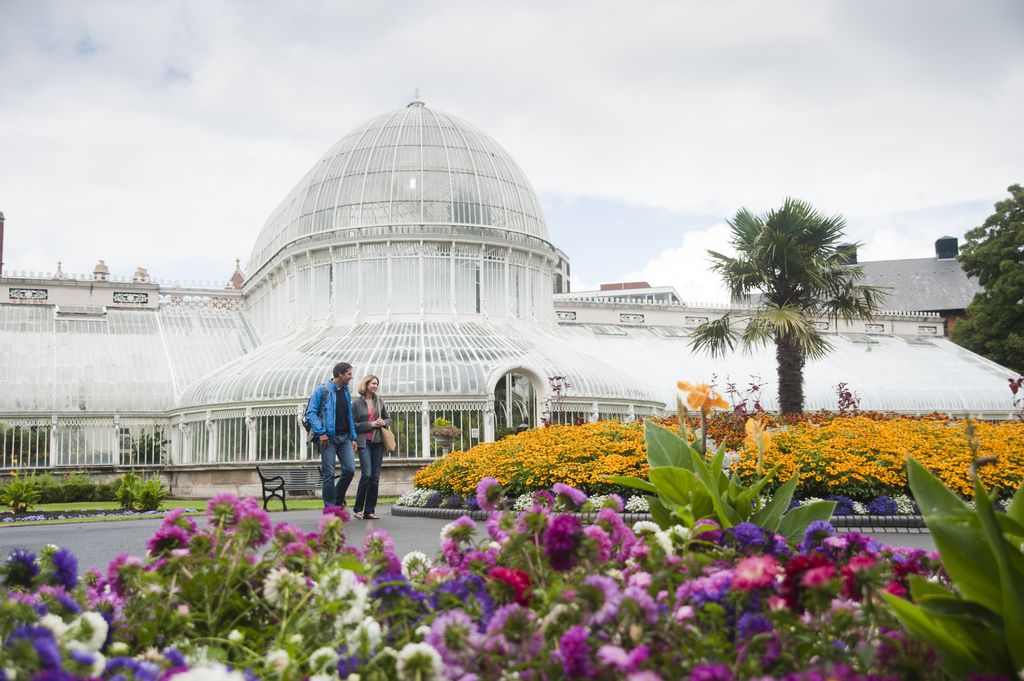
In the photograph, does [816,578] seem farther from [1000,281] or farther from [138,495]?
[1000,281]

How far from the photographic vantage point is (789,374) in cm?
2222

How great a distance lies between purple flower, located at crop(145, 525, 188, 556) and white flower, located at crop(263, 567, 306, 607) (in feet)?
3.06

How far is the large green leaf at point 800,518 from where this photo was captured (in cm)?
507

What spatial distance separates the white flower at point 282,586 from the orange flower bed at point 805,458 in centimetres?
740

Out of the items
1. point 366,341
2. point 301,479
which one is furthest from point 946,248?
point 301,479

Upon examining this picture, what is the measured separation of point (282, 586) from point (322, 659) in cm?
45

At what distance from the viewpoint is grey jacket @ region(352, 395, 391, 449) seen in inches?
486

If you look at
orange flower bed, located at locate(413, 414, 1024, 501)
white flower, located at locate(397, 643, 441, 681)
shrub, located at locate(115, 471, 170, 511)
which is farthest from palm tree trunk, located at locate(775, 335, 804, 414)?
white flower, located at locate(397, 643, 441, 681)

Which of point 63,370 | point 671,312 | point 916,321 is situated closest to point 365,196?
point 63,370

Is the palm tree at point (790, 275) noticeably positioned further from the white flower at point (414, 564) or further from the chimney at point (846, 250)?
the white flower at point (414, 564)

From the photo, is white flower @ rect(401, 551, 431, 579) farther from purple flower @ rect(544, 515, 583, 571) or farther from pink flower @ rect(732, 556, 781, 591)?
pink flower @ rect(732, 556, 781, 591)

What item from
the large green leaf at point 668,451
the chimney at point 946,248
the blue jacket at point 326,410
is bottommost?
the large green leaf at point 668,451

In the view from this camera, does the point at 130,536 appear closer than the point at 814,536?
No

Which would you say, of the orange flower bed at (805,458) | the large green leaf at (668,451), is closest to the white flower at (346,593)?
the large green leaf at (668,451)
